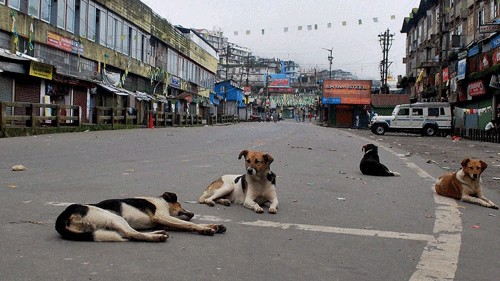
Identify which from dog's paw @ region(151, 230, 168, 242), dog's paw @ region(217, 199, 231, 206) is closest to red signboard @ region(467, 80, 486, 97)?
dog's paw @ region(217, 199, 231, 206)

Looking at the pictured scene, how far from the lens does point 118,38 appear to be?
128 ft

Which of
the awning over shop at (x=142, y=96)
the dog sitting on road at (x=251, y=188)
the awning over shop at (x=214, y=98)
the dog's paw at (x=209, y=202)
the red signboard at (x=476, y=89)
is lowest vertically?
the dog's paw at (x=209, y=202)

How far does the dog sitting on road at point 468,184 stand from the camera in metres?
7.43

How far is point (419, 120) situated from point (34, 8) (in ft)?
83.5

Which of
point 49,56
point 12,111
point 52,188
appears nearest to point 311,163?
point 52,188

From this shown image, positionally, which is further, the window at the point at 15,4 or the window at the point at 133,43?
the window at the point at 133,43

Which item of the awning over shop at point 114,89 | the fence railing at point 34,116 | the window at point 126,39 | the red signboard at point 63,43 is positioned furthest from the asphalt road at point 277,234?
the window at point 126,39

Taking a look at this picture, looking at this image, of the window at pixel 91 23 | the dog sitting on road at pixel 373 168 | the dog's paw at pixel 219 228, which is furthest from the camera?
the window at pixel 91 23

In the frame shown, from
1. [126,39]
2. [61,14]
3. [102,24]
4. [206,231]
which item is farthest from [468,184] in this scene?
[126,39]

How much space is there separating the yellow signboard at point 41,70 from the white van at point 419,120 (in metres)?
22.2

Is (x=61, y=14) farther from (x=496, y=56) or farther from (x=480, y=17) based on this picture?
(x=480, y=17)

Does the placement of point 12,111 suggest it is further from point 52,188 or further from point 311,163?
point 52,188

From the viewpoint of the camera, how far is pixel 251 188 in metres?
6.53

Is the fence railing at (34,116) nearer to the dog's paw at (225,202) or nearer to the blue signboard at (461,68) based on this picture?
the dog's paw at (225,202)
